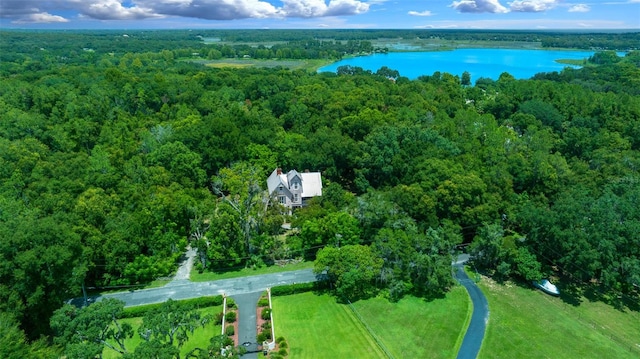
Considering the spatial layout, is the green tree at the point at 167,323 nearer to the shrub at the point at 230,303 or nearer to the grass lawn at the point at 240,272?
the shrub at the point at 230,303

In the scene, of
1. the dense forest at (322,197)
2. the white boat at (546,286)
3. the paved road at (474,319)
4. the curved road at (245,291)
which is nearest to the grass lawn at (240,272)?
the curved road at (245,291)

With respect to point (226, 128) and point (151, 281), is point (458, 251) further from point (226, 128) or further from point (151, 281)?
point (226, 128)

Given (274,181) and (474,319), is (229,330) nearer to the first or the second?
(474,319)

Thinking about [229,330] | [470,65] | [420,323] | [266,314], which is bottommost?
[420,323]

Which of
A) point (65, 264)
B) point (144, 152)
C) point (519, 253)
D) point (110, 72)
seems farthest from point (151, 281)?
point (110, 72)

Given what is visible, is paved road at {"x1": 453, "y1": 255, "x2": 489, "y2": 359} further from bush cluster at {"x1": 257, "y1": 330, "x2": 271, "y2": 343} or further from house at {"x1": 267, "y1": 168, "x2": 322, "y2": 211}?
house at {"x1": 267, "y1": 168, "x2": 322, "y2": 211}

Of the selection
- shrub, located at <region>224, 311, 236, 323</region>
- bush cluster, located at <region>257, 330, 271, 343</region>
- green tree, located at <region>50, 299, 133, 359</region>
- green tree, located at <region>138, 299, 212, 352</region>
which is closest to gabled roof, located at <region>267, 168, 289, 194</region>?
shrub, located at <region>224, 311, 236, 323</region>

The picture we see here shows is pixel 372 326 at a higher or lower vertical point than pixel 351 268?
lower

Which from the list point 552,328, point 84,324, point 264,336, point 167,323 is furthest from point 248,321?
point 552,328
